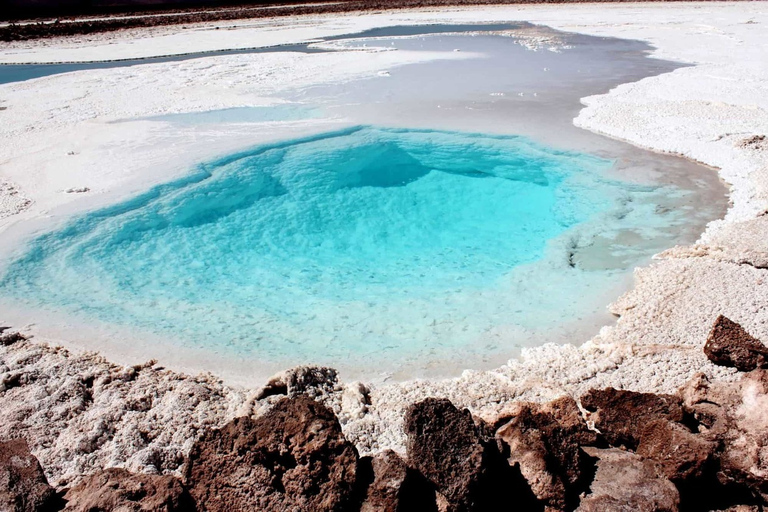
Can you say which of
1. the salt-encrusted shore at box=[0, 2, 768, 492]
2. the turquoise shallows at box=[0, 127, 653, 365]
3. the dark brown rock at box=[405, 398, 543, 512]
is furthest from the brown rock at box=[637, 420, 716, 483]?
the turquoise shallows at box=[0, 127, 653, 365]

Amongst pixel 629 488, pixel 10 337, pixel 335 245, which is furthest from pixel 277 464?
pixel 335 245

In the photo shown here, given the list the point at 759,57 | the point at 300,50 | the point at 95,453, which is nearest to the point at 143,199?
the point at 95,453

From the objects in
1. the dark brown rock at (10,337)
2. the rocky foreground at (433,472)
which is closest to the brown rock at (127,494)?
the rocky foreground at (433,472)

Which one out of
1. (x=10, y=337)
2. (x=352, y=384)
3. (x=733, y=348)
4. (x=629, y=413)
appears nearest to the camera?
(x=629, y=413)

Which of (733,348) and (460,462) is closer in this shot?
(460,462)

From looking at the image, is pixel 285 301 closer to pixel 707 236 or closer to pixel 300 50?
pixel 707 236

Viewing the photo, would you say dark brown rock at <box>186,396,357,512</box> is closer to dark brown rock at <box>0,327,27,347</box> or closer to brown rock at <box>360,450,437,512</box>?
brown rock at <box>360,450,437,512</box>

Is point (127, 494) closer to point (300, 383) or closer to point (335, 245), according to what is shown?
point (300, 383)

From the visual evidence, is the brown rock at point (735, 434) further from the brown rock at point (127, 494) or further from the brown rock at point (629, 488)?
the brown rock at point (127, 494)
